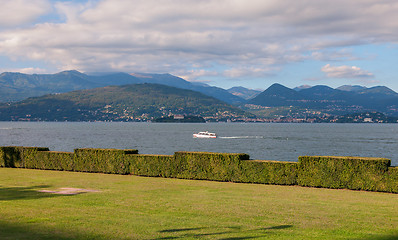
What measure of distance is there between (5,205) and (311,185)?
17.0m

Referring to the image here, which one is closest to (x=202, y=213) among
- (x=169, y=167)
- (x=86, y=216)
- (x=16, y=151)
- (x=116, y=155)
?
(x=86, y=216)

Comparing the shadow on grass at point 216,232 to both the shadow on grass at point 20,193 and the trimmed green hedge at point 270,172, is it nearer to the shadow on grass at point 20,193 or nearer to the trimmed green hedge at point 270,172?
the shadow on grass at point 20,193

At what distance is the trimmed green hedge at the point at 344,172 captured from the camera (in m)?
23.2

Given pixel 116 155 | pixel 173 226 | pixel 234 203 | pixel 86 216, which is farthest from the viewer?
pixel 116 155

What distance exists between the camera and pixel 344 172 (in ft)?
79.0

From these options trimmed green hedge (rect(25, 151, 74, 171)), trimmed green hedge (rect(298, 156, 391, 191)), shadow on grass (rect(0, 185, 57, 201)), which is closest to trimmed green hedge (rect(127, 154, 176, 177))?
trimmed green hedge (rect(25, 151, 74, 171))

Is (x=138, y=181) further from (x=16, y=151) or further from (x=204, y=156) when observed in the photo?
(x=16, y=151)

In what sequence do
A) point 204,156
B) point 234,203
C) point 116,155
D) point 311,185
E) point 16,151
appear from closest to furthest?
1. point 234,203
2. point 311,185
3. point 204,156
4. point 116,155
5. point 16,151

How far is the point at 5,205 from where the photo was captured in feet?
53.7

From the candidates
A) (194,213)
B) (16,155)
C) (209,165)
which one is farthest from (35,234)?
(16,155)

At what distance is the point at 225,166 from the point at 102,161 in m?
10.3

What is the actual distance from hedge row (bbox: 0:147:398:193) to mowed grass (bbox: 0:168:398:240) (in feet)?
4.06

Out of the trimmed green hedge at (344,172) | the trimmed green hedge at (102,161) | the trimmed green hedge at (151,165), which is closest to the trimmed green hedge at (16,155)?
the trimmed green hedge at (102,161)

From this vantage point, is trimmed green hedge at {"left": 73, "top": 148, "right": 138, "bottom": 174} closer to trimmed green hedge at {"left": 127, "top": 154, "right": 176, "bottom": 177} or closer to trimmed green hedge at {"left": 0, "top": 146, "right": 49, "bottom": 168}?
trimmed green hedge at {"left": 127, "top": 154, "right": 176, "bottom": 177}
